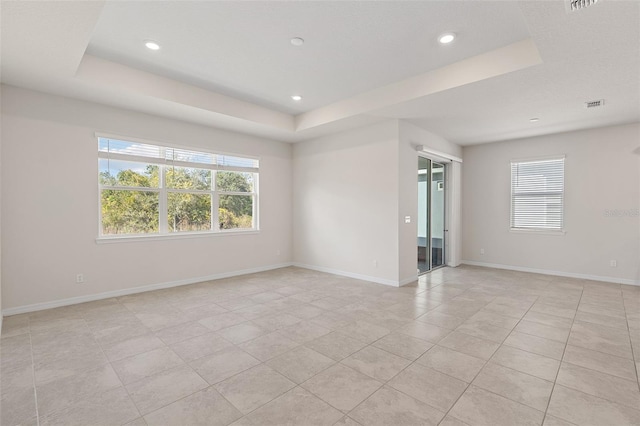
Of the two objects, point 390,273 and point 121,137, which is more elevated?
point 121,137

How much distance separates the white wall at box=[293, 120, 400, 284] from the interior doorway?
44.9 inches

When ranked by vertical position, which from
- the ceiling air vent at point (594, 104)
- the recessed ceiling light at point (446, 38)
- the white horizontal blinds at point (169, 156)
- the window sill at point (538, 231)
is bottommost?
the window sill at point (538, 231)

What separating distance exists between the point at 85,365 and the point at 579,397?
12.4 feet

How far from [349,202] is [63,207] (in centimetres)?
429

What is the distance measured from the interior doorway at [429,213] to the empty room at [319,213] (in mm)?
46

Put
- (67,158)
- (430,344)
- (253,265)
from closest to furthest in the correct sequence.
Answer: (430,344) < (67,158) < (253,265)

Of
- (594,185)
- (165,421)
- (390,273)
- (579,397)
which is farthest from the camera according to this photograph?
(594,185)

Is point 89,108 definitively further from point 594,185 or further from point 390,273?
point 594,185

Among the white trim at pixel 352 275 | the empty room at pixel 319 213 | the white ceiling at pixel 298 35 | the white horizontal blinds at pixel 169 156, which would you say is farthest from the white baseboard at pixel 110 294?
the white ceiling at pixel 298 35

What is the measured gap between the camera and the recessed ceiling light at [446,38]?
2.97m

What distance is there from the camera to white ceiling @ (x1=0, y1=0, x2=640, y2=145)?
100 inches

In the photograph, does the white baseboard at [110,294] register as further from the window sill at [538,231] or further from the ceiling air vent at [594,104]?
the ceiling air vent at [594,104]

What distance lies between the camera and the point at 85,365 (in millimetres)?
2514

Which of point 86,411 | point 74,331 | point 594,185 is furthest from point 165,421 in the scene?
point 594,185
